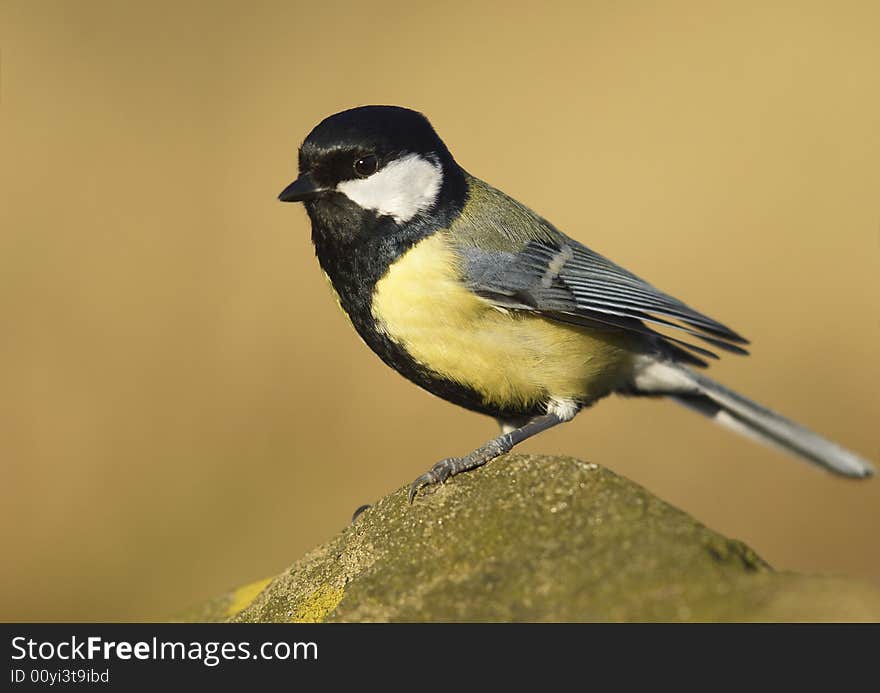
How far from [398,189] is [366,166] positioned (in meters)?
0.11

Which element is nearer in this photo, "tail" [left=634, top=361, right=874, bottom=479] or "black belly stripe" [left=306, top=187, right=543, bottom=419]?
"black belly stripe" [left=306, top=187, right=543, bottom=419]

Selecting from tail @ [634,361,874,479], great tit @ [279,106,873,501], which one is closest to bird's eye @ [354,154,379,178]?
great tit @ [279,106,873,501]

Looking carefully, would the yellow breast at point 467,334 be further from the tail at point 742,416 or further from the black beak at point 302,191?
the tail at point 742,416

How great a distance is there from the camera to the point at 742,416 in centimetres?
365

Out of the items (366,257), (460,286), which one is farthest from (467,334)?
(366,257)

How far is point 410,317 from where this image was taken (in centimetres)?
282

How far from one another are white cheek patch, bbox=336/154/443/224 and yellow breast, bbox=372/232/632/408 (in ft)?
0.37

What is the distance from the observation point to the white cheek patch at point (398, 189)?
2877 mm

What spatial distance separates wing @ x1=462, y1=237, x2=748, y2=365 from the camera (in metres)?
2.96

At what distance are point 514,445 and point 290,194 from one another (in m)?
0.96

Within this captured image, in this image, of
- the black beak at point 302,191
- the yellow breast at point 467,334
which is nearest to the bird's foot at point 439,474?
the yellow breast at point 467,334

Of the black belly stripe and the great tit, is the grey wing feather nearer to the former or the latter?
the great tit

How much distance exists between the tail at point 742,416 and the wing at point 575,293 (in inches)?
10.1

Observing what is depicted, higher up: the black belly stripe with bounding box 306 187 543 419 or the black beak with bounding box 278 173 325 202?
the black beak with bounding box 278 173 325 202
